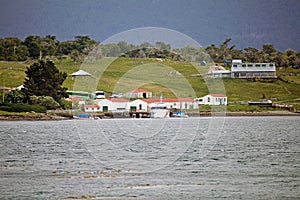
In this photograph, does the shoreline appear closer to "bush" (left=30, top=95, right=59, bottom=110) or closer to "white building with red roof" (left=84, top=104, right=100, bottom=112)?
"bush" (left=30, top=95, right=59, bottom=110)

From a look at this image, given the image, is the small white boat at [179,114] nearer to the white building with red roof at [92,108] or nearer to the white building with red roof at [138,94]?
the white building with red roof at [138,94]

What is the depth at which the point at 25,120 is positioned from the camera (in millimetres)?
111875

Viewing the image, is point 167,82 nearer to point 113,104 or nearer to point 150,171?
point 113,104

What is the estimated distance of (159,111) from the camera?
133 m

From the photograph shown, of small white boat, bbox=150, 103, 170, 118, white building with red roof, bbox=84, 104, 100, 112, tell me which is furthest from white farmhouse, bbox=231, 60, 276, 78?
white building with red roof, bbox=84, 104, 100, 112

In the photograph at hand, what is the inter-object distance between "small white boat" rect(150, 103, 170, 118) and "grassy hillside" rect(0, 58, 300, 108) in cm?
2032

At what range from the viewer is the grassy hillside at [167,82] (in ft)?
520

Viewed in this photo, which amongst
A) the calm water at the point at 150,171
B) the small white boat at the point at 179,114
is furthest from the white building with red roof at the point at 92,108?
the calm water at the point at 150,171

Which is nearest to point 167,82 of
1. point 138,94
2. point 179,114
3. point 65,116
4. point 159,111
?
point 138,94

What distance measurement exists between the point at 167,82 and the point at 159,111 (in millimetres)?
40779

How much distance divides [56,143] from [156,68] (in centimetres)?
13630

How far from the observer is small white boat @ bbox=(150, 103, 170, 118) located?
436ft

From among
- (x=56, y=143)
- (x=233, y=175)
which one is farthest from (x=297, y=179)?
(x=56, y=143)

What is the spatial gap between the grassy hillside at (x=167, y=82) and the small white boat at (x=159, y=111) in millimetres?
20318
